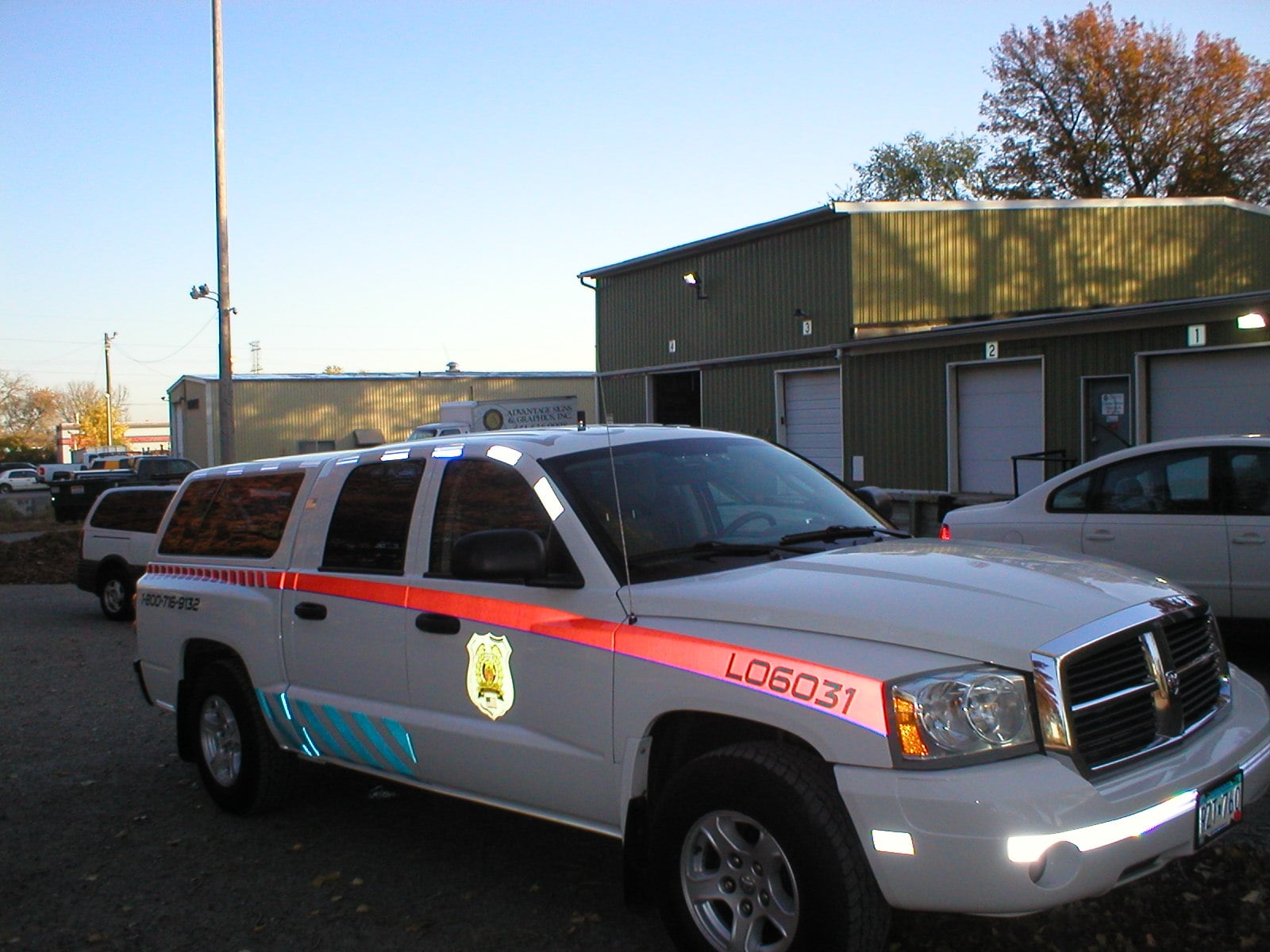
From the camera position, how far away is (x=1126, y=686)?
3.46 m

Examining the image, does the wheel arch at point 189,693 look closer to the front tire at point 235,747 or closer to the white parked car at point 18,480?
the front tire at point 235,747

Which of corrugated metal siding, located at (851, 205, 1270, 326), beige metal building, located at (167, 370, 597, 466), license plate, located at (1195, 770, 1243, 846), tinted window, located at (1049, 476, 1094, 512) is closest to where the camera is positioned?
license plate, located at (1195, 770, 1243, 846)

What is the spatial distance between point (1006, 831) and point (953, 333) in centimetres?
1584

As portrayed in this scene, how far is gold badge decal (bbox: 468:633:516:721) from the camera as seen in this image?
14.4 ft

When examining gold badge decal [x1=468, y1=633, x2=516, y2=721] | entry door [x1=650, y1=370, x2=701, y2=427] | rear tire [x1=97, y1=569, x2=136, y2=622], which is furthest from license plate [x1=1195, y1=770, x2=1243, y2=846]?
entry door [x1=650, y1=370, x2=701, y2=427]

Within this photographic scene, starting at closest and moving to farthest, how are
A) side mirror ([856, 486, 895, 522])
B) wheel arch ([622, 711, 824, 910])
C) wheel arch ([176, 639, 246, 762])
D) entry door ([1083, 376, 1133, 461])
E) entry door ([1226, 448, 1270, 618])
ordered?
wheel arch ([622, 711, 824, 910]) → side mirror ([856, 486, 895, 522]) → wheel arch ([176, 639, 246, 762]) → entry door ([1226, 448, 1270, 618]) → entry door ([1083, 376, 1133, 461])

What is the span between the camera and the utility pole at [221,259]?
22062 millimetres

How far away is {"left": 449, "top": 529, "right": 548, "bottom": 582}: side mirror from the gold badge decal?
0.39 meters

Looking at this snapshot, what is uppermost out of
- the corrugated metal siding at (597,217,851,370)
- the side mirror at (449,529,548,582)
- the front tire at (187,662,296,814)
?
the corrugated metal siding at (597,217,851,370)

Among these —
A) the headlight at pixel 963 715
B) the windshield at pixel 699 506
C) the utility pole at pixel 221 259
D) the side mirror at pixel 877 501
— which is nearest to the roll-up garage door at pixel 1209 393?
the side mirror at pixel 877 501

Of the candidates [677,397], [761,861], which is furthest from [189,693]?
[677,397]

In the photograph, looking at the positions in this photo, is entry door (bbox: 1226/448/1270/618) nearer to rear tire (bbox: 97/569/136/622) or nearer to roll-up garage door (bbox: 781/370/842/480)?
rear tire (bbox: 97/569/136/622)

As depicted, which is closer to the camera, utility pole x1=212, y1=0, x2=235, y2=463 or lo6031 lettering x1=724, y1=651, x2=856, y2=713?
lo6031 lettering x1=724, y1=651, x2=856, y2=713

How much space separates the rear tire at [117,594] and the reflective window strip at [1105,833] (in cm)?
1251
